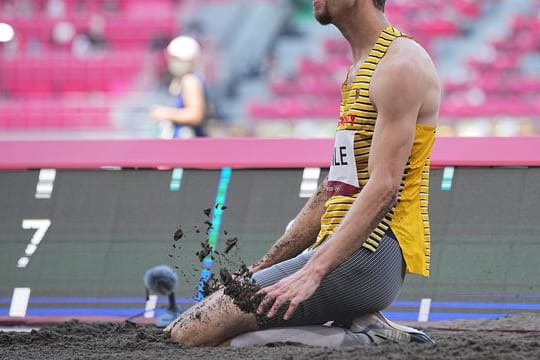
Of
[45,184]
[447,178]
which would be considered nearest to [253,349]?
[447,178]

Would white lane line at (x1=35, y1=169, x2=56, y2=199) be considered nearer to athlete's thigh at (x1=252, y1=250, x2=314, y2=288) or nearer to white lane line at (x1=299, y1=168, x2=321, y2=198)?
white lane line at (x1=299, y1=168, x2=321, y2=198)

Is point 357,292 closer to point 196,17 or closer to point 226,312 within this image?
point 226,312

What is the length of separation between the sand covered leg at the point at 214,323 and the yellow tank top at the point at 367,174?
0.46 metres

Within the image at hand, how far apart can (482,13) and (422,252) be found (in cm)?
1607

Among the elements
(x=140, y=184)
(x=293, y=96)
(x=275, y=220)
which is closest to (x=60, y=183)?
(x=140, y=184)

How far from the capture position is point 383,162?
379 cm

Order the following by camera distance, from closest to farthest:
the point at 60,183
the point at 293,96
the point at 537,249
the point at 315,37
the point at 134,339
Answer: the point at 134,339, the point at 537,249, the point at 60,183, the point at 293,96, the point at 315,37

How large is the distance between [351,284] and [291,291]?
0.42m

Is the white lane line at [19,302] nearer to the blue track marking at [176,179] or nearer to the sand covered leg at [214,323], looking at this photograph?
the blue track marking at [176,179]

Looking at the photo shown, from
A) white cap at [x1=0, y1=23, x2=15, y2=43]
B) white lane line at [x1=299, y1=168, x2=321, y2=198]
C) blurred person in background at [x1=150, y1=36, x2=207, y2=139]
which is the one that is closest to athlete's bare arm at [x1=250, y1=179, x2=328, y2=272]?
white lane line at [x1=299, y1=168, x2=321, y2=198]

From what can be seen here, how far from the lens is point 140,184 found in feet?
21.4

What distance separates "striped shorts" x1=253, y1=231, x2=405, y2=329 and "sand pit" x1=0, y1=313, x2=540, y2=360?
0.17 m

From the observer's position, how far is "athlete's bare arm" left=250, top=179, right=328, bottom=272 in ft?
14.6

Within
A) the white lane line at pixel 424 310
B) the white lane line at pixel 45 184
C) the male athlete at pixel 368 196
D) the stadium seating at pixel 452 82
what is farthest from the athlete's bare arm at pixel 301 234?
the stadium seating at pixel 452 82
